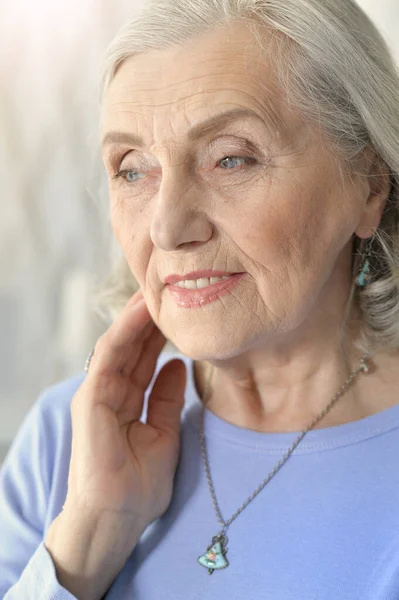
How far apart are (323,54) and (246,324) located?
502mm

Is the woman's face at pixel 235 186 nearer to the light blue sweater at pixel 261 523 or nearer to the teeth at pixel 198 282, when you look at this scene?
the teeth at pixel 198 282

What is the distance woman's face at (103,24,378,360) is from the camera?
1306 millimetres

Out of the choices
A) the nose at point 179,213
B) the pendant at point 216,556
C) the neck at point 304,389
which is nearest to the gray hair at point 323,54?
the nose at point 179,213

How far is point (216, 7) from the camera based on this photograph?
1342mm

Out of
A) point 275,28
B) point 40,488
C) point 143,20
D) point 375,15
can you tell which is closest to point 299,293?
point 275,28

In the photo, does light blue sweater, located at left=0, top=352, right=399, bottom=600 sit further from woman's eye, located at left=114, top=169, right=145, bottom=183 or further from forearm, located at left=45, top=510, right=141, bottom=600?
woman's eye, located at left=114, top=169, right=145, bottom=183

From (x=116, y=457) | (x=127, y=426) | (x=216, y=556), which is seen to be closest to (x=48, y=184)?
(x=127, y=426)

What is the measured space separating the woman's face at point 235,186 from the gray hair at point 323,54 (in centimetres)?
3

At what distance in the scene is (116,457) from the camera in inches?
58.8

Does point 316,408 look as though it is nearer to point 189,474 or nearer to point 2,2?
point 189,474

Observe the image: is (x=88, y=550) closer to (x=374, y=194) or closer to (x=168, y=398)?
(x=168, y=398)

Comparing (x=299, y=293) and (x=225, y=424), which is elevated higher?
(x=299, y=293)

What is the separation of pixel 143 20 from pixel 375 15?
88cm

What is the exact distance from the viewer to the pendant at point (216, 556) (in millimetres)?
1374
